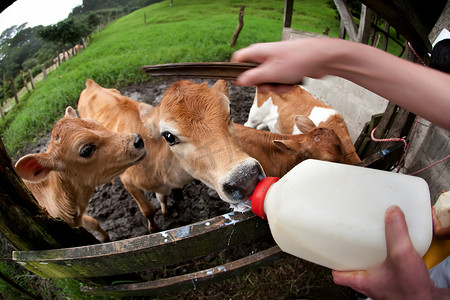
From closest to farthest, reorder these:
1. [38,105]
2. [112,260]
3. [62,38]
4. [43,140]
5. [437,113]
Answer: [437,113]
[112,260]
[43,140]
[38,105]
[62,38]

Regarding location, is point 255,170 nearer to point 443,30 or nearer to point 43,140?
point 443,30

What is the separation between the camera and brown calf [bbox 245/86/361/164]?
12.4 ft

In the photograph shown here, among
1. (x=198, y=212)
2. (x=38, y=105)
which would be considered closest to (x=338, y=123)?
(x=198, y=212)

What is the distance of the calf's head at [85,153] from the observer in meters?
2.35

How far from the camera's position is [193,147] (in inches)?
81.4

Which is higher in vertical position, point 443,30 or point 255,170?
point 443,30

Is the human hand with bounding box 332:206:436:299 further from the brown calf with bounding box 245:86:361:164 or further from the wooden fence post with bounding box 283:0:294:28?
the wooden fence post with bounding box 283:0:294:28

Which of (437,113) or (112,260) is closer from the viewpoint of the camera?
(437,113)

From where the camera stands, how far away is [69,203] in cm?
262

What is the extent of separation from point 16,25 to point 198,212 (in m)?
9.44

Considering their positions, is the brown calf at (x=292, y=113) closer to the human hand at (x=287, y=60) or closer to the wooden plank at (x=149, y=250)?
the wooden plank at (x=149, y=250)

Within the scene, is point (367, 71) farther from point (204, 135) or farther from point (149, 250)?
point (149, 250)

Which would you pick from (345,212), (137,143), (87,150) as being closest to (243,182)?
(345,212)

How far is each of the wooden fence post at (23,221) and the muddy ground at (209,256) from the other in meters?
1.59
